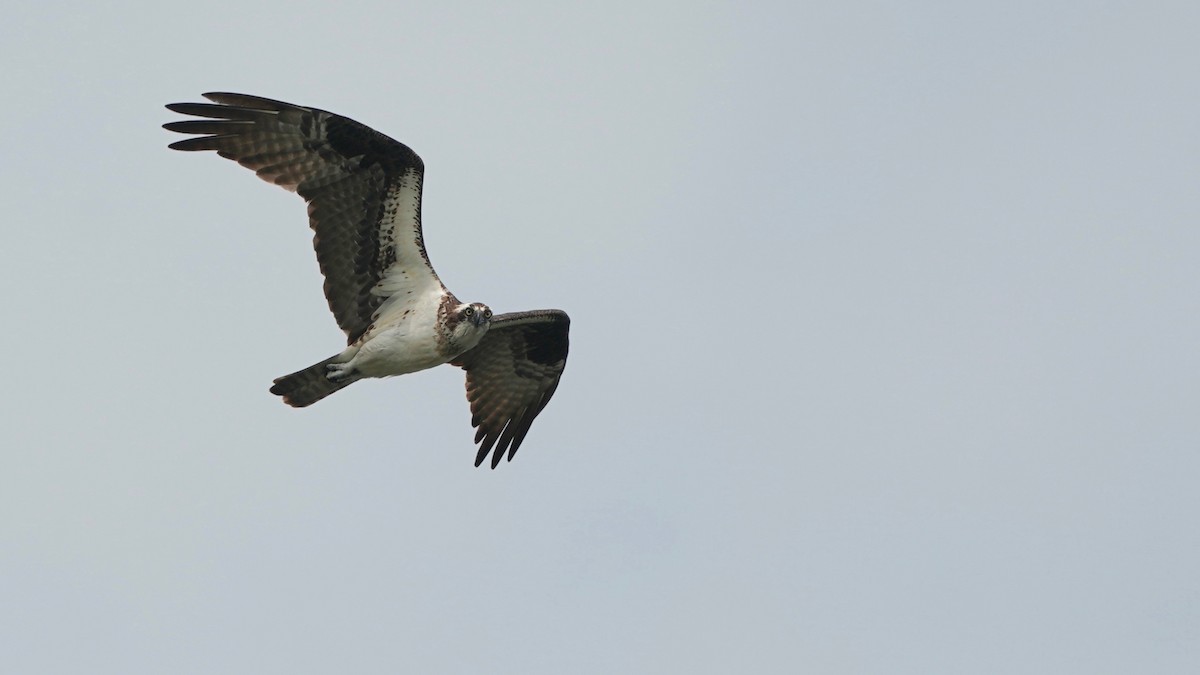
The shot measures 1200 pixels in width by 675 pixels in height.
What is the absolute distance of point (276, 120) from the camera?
2314 centimetres

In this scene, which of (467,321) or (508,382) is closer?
(467,321)

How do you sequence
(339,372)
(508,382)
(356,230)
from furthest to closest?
(508,382) → (339,372) → (356,230)

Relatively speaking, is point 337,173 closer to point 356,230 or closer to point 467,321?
point 356,230

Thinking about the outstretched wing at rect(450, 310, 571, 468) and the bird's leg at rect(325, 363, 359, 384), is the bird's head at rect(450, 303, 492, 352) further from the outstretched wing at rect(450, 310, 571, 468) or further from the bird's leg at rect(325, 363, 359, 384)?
the outstretched wing at rect(450, 310, 571, 468)

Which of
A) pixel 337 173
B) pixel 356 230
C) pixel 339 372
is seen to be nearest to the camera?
pixel 337 173

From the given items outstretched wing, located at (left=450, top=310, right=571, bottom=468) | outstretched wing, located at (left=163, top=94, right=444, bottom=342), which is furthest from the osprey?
outstretched wing, located at (left=450, top=310, right=571, bottom=468)

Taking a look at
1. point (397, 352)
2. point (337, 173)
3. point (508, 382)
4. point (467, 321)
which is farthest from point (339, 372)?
point (508, 382)

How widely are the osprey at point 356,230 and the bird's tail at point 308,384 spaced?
0.01 metres

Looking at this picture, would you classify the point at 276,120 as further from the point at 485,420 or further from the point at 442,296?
the point at 485,420

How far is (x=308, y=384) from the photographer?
24.1 m

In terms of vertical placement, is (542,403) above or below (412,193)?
below

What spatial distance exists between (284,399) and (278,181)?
2.54 meters

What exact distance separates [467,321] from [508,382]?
9.74 feet

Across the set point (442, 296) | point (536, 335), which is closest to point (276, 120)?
point (442, 296)
